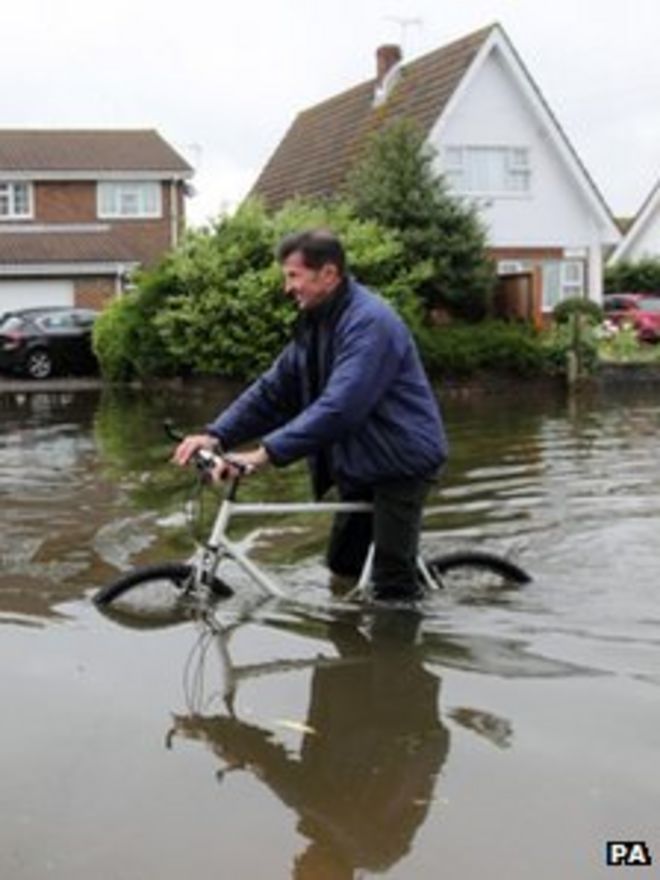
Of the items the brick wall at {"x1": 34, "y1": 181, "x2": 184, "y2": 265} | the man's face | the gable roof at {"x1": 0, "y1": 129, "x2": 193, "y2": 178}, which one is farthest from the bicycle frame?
the gable roof at {"x1": 0, "y1": 129, "x2": 193, "y2": 178}

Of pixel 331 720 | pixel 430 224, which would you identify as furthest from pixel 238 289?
pixel 331 720

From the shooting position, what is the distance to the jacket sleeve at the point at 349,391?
20.0 feet

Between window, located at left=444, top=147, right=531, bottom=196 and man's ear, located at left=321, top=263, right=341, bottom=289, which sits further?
window, located at left=444, top=147, right=531, bottom=196

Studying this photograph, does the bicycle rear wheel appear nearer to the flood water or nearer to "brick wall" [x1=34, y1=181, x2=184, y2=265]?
the flood water

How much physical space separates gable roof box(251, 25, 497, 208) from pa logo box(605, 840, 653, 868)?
30659 millimetres

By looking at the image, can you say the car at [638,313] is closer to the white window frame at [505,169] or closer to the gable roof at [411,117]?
the gable roof at [411,117]

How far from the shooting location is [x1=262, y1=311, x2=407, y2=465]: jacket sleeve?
6102 mm

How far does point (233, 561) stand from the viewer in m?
6.98

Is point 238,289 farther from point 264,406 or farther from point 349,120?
point 264,406

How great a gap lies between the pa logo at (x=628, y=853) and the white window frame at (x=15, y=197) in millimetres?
41643

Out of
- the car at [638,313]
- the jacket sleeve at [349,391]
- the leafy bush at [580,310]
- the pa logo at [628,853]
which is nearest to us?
the pa logo at [628,853]

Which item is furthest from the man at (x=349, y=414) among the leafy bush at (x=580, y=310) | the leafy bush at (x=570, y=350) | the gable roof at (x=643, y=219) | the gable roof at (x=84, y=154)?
the gable roof at (x=643, y=219)

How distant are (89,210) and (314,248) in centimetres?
3933

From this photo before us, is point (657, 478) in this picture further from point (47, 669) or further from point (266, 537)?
point (47, 669)
